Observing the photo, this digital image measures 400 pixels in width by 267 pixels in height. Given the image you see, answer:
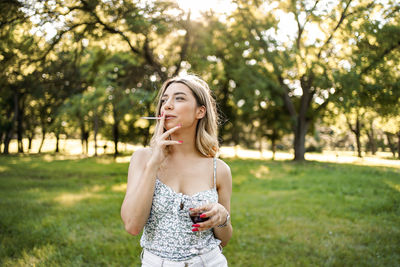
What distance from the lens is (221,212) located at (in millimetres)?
2078

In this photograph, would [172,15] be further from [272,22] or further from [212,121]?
[212,121]

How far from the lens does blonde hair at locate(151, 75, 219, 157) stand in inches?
97.6

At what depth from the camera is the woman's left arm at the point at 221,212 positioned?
196cm

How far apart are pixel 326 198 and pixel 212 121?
8414mm

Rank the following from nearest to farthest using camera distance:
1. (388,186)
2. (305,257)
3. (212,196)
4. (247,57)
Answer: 1. (212,196)
2. (305,257)
3. (388,186)
4. (247,57)

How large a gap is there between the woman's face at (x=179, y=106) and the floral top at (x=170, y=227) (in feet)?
1.49

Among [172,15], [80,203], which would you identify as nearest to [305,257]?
[80,203]

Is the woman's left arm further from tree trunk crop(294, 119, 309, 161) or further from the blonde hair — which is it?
tree trunk crop(294, 119, 309, 161)

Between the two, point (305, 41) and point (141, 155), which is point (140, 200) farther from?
point (305, 41)

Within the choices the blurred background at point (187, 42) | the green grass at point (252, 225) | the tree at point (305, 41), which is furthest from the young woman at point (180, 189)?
the tree at point (305, 41)

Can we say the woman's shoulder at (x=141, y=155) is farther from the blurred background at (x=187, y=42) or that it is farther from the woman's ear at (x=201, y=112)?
the blurred background at (x=187, y=42)

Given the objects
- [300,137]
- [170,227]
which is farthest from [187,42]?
[300,137]

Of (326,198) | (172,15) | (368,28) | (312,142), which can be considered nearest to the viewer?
(368,28)

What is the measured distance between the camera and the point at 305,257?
5312 millimetres
